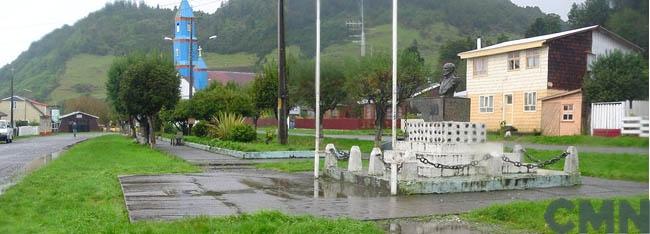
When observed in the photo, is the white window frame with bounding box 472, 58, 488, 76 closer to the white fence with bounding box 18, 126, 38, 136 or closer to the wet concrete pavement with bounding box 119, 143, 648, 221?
the wet concrete pavement with bounding box 119, 143, 648, 221

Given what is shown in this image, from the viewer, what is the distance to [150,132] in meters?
31.9

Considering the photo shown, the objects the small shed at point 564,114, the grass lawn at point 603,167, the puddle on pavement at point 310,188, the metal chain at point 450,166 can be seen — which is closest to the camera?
the small shed at point 564,114

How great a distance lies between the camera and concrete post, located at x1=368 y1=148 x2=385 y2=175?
41.6 feet

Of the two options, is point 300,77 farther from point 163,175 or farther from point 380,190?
point 380,190

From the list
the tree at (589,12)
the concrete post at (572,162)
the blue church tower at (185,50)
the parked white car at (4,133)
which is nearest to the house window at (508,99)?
the concrete post at (572,162)

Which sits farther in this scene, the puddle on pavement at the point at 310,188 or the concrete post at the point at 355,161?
the concrete post at the point at 355,161

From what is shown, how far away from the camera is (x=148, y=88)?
101 ft

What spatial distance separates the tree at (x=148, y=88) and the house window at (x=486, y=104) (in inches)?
712

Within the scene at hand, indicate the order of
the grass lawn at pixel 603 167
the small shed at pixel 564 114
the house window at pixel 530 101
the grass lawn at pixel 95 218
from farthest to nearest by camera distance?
the house window at pixel 530 101
the grass lawn at pixel 603 167
the small shed at pixel 564 114
the grass lawn at pixel 95 218

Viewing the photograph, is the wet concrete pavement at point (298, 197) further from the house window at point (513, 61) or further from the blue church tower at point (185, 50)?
the blue church tower at point (185, 50)

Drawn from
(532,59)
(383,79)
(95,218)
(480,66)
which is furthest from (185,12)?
(95,218)

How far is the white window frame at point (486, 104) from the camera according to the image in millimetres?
36094

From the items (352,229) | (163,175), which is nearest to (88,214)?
(352,229)

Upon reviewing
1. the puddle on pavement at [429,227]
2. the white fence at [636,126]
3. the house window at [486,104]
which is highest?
the house window at [486,104]
